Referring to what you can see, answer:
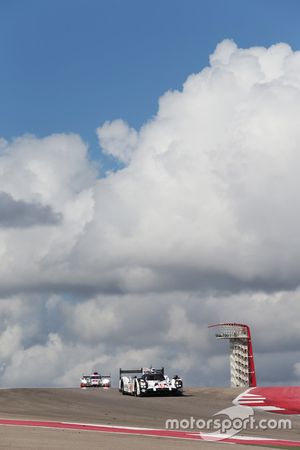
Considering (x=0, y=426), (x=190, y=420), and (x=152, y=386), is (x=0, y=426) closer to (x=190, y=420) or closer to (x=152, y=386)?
(x=190, y=420)

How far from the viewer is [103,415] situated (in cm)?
3044

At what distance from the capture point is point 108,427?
2512 centimetres

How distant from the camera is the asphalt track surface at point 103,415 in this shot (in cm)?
1982

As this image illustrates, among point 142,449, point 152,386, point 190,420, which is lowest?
point 142,449

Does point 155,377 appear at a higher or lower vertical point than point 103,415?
higher

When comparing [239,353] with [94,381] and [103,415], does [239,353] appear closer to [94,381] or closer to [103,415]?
[94,381]

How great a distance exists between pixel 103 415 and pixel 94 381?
106 feet

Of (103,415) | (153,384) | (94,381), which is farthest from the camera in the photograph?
(94,381)

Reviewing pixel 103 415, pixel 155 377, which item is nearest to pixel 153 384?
pixel 155 377

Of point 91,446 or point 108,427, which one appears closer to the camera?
point 91,446

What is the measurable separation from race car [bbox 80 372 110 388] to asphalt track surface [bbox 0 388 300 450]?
16056mm

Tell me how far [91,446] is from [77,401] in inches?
745

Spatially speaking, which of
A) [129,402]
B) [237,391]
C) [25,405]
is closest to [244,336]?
[237,391]

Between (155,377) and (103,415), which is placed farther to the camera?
(155,377)
